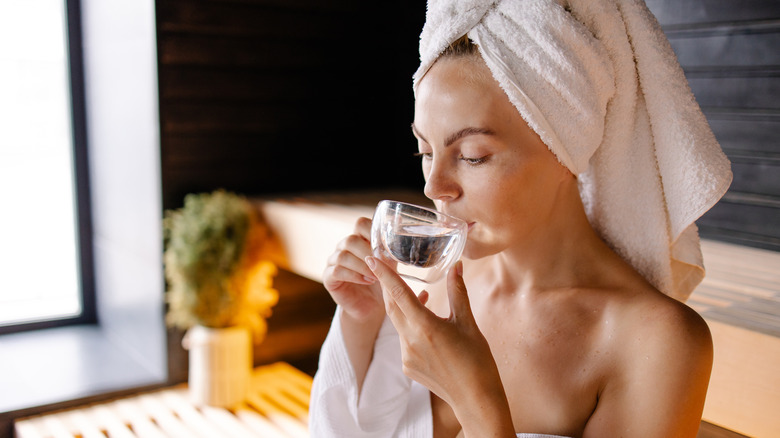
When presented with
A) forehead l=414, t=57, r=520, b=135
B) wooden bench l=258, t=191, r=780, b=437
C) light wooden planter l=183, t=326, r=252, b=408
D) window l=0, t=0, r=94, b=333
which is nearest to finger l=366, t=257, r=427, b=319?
forehead l=414, t=57, r=520, b=135

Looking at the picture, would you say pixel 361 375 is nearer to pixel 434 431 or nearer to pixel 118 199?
pixel 434 431

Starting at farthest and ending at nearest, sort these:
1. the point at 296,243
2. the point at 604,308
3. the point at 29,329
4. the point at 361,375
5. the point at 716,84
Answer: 1. the point at 29,329
2. the point at 296,243
3. the point at 716,84
4. the point at 361,375
5. the point at 604,308

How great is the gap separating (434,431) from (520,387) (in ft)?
0.73

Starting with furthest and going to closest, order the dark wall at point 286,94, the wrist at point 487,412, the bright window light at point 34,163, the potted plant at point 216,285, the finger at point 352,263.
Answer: the bright window light at point 34,163 → the dark wall at point 286,94 → the potted plant at point 216,285 → the finger at point 352,263 → the wrist at point 487,412

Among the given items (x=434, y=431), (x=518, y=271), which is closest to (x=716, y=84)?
(x=518, y=271)

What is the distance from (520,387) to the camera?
1140mm

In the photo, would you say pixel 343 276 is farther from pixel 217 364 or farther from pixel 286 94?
pixel 286 94

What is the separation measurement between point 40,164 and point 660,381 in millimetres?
3428

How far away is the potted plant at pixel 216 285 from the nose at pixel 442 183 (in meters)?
1.99

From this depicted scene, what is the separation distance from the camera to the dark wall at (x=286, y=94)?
3016 mm

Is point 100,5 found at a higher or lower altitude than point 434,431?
higher

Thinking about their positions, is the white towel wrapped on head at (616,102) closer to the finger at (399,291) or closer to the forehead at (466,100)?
the forehead at (466,100)

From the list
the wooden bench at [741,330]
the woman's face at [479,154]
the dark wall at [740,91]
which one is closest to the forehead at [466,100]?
the woman's face at [479,154]

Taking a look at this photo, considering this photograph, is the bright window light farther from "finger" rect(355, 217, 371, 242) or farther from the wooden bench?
"finger" rect(355, 217, 371, 242)
